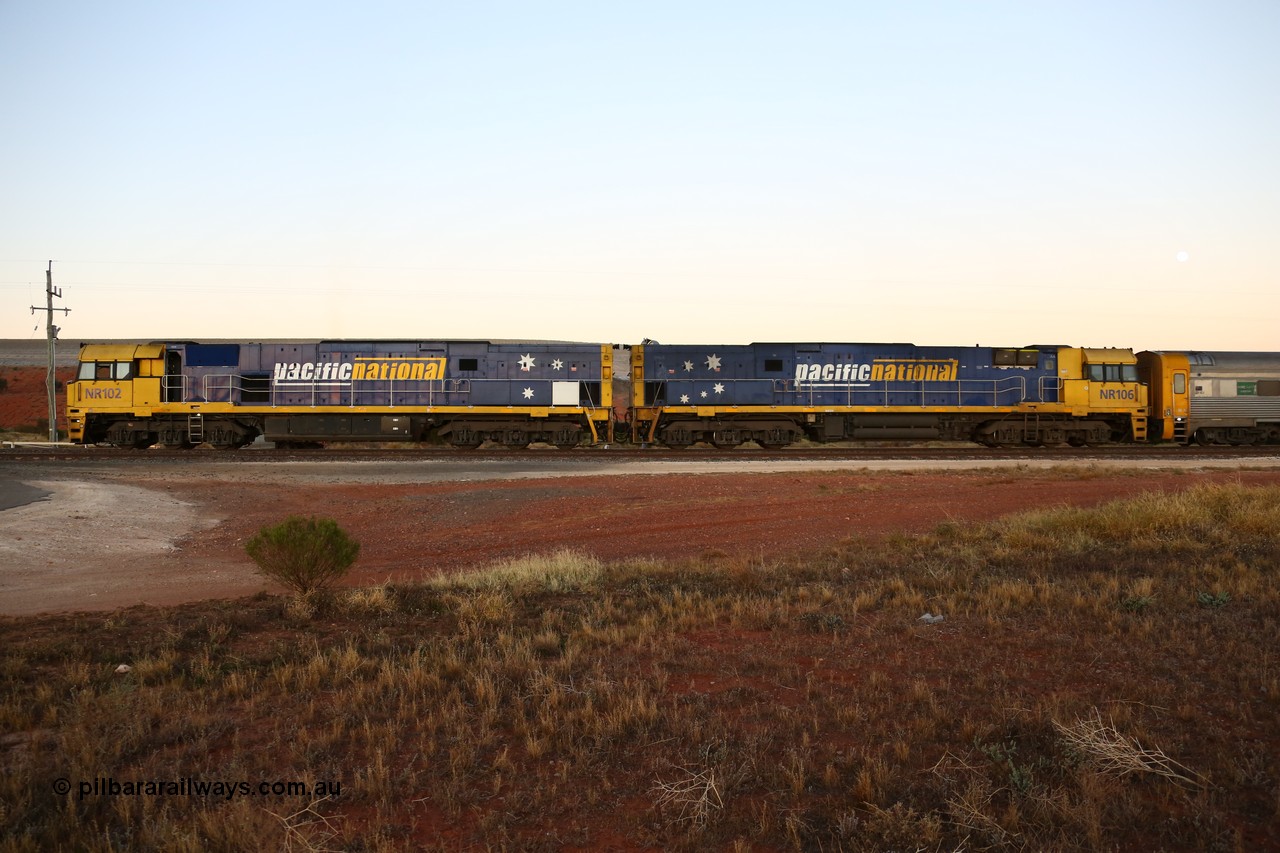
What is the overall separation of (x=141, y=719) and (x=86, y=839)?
157 cm

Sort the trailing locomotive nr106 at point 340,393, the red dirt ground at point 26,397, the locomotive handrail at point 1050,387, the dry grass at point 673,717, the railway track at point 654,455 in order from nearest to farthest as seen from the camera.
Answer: the dry grass at point 673,717, the railway track at point 654,455, the trailing locomotive nr106 at point 340,393, the locomotive handrail at point 1050,387, the red dirt ground at point 26,397

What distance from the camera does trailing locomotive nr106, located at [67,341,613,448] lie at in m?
29.2

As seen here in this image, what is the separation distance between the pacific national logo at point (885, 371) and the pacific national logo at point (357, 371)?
14130 millimetres

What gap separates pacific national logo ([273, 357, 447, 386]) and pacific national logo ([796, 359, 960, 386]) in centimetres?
1413

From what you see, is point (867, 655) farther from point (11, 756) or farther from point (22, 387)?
point (22, 387)

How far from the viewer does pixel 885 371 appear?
31.3 meters

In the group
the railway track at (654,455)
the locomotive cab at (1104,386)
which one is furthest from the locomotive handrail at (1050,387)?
the railway track at (654,455)

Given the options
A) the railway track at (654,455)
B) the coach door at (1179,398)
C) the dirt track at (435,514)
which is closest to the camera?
the dirt track at (435,514)

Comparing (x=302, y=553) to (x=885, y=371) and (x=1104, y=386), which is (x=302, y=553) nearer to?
(x=885, y=371)

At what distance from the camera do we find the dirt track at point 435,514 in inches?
497

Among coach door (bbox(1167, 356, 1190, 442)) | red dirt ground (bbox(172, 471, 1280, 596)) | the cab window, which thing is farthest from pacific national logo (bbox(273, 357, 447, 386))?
coach door (bbox(1167, 356, 1190, 442))

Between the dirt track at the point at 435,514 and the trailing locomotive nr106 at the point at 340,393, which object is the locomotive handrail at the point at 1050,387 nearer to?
the dirt track at the point at 435,514

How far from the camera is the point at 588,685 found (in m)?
6.37

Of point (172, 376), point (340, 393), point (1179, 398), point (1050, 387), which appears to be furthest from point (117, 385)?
point (1179, 398)
